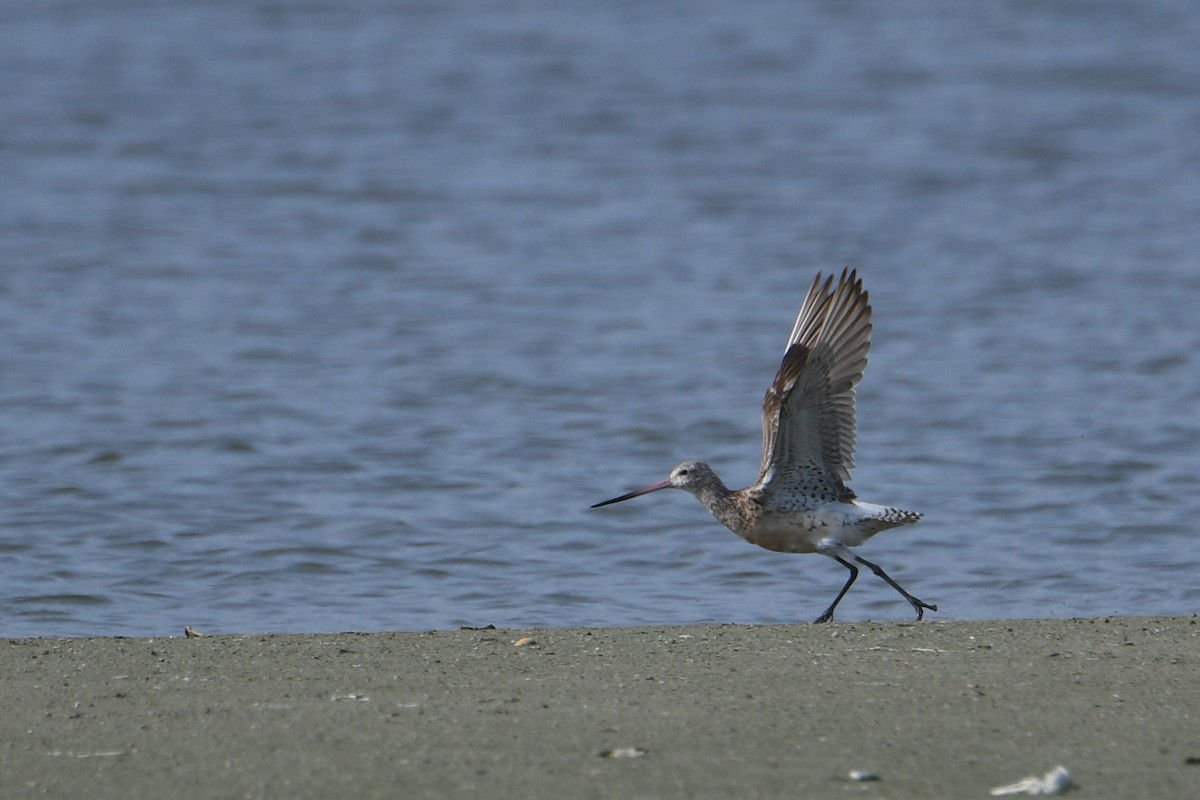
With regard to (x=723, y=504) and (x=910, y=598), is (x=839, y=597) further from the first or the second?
(x=723, y=504)

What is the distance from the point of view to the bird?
6988mm

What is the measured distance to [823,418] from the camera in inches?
281

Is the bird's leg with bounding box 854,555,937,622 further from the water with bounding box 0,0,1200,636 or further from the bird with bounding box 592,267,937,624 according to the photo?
the water with bounding box 0,0,1200,636

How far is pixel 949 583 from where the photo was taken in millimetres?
7414

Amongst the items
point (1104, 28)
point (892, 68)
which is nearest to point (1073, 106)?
point (892, 68)

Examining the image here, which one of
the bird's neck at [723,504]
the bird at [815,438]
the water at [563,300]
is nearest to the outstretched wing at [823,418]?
the bird at [815,438]

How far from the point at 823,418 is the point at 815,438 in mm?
85

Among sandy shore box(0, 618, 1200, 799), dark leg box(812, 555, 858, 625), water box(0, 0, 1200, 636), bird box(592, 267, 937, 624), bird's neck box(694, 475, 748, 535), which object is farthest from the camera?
water box(0, 0, 1200, 636)

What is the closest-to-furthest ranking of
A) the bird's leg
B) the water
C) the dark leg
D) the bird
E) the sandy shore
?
the sandy shore, the dark leg, the bird's leg, the bird, the water

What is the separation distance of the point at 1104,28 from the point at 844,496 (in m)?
16.6

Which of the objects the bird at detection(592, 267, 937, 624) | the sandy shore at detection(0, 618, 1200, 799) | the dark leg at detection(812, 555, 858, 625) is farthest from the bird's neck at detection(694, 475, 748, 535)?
the sandy shore at detection(0, 618, 1200, 799)

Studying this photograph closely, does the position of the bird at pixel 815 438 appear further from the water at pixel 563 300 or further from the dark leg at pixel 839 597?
the water at pixel 563 300

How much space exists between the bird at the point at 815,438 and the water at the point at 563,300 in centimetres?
35

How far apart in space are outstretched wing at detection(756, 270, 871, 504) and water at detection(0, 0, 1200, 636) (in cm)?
52
